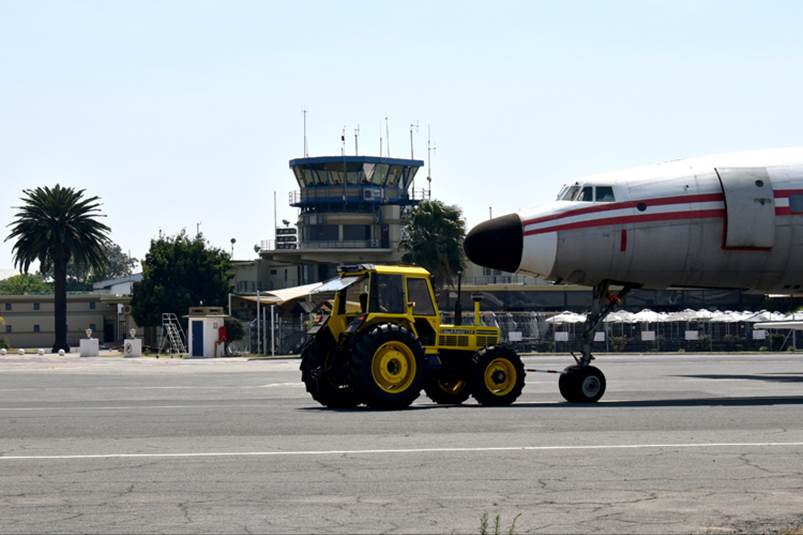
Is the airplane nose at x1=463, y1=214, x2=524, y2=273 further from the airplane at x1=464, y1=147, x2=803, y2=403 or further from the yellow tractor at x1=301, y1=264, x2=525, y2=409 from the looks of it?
the yellow tractor at x1=301, y1=264, x2=525, y2=409

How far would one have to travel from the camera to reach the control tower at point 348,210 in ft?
363

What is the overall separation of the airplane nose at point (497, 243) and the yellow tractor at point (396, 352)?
1447mm

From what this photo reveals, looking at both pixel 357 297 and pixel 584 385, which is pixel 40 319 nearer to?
pixel 357 297

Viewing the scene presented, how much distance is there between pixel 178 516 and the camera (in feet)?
34.9

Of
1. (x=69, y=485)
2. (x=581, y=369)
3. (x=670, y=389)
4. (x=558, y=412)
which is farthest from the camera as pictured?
(x=670, y=389)

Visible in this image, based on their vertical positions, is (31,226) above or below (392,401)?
above

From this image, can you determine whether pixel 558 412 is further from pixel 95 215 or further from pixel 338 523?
pixel 95 215

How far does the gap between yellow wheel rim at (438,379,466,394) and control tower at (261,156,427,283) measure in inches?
3378

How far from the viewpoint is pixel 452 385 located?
24.0 m

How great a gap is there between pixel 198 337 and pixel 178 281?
132 feet

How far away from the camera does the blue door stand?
64500 mm

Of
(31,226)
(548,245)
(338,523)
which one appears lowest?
(338,523)

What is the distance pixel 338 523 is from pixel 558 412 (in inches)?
418

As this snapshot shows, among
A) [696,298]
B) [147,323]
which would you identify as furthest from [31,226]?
[696,298]
